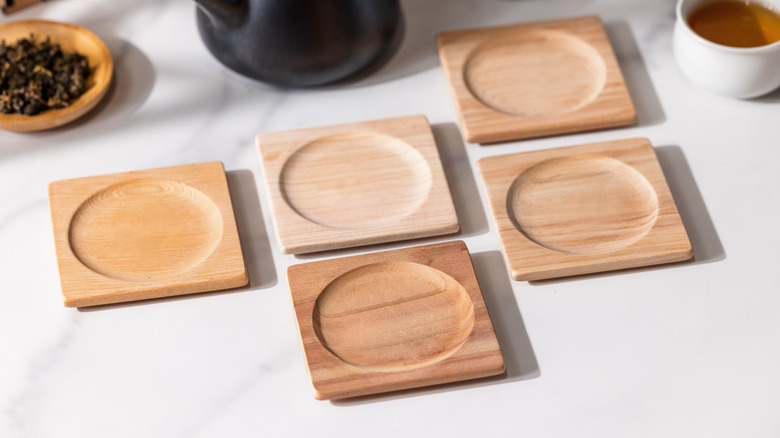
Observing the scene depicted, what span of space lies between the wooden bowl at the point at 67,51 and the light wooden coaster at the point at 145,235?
85mm

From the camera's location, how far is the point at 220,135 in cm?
93

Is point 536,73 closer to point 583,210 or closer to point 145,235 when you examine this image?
point 583,210

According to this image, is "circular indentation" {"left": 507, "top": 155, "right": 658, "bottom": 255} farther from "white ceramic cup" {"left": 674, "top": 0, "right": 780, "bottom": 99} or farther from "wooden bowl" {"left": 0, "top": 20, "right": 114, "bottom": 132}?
"wooden bowl" {"left": 0, "top": 20, "right": 114, "bottom": 132}

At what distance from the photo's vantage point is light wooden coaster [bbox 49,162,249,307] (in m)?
0.79

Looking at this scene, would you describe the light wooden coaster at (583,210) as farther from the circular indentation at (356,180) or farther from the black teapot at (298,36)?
the black teapot at (298,36)

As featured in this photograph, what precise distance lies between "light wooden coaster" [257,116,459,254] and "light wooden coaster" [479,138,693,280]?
61mm

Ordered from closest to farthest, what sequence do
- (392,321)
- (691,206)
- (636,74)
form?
(392,321), (691,206), (636,74)

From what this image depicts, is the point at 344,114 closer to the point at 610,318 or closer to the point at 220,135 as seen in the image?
the point at 220,135

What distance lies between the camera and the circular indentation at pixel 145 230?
2.66ft

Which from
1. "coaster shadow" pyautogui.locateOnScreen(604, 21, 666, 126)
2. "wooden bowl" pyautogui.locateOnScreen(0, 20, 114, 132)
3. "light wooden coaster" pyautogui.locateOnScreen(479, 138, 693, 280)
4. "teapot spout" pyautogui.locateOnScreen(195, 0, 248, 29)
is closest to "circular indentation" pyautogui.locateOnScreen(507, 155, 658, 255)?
"light wooden coaster" pyautogui.locateOnScreen(479, 138, 693, 280)

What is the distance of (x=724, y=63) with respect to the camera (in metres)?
0.91

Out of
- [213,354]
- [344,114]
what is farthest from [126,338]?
[344,114]

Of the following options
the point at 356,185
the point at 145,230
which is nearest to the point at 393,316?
the point at 356,185

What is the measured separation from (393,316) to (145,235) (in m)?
0.25
